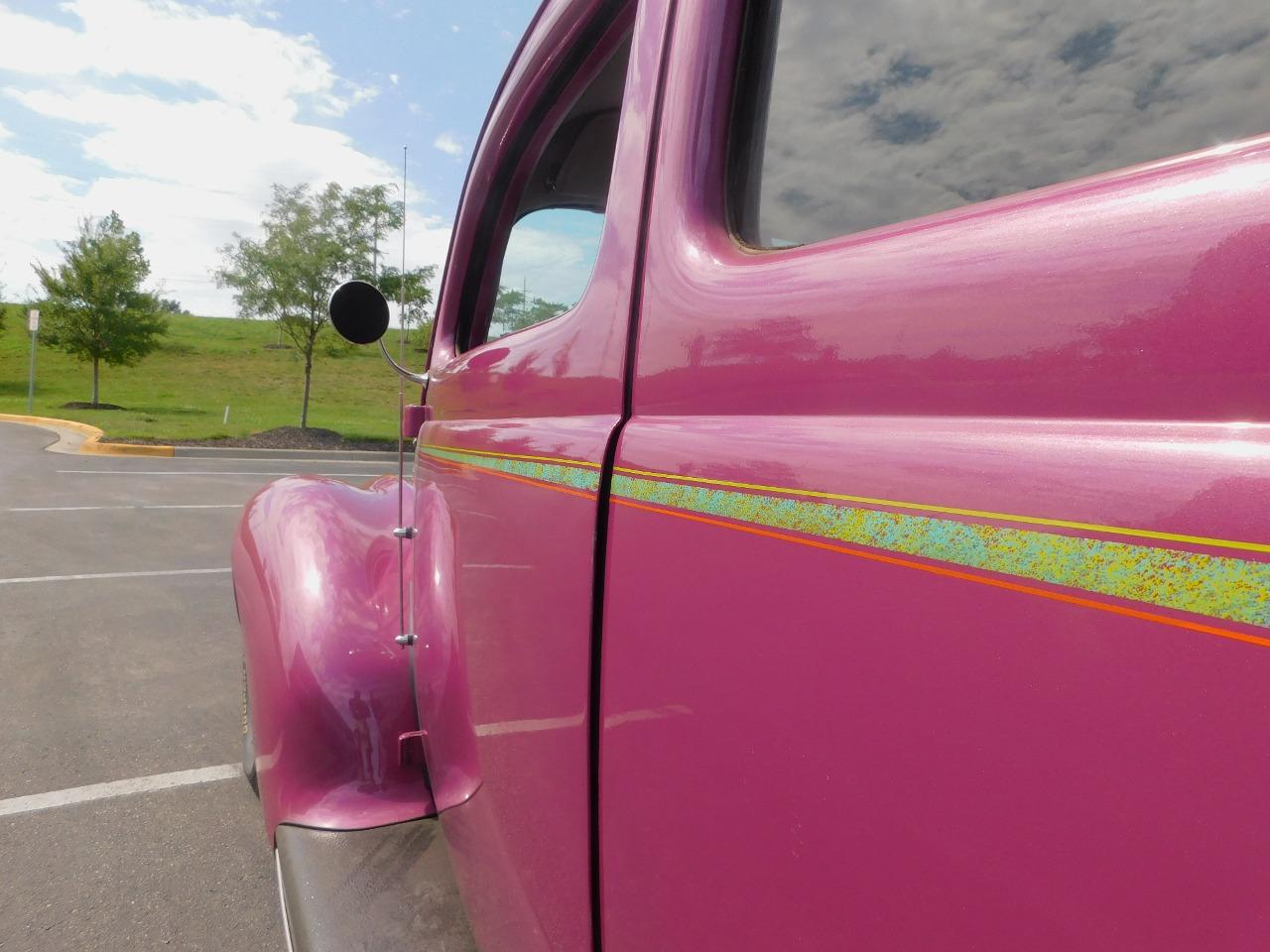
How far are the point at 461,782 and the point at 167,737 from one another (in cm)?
252

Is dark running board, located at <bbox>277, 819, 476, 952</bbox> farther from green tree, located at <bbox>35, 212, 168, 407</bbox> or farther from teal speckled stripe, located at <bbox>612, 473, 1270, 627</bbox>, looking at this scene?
green tree, located at <bbox>35, 212, 168, 407</bbox>

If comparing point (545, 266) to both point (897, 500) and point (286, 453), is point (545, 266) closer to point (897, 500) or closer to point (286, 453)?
point (897, 500)

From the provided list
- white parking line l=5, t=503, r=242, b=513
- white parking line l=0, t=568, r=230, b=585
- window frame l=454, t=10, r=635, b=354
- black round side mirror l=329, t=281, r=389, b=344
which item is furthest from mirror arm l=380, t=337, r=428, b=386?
white parking line l=5, t=503, r=242, b=513

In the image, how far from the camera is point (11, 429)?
1647 centimetres

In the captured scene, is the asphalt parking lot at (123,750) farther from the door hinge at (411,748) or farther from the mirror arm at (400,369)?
the mirror arm at (400,369)

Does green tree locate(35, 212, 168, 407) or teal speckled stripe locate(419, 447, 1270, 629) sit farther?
green tree locate(35, 212, 168, 407)

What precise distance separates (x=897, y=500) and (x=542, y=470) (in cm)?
63

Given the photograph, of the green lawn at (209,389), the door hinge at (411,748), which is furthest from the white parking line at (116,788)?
the green lawn at (209,389)

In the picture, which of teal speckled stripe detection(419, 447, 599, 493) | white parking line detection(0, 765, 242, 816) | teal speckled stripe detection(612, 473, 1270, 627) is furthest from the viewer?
white parking line detection(0, 765, 242, 816)

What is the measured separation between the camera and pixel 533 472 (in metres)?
1.23

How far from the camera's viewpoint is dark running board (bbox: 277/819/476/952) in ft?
5.04

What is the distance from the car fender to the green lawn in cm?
1310

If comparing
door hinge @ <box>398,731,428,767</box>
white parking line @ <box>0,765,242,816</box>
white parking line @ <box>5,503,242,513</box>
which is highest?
door hinge @ <box>398,731,428,767</box>

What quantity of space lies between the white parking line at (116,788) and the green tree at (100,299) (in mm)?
24131
